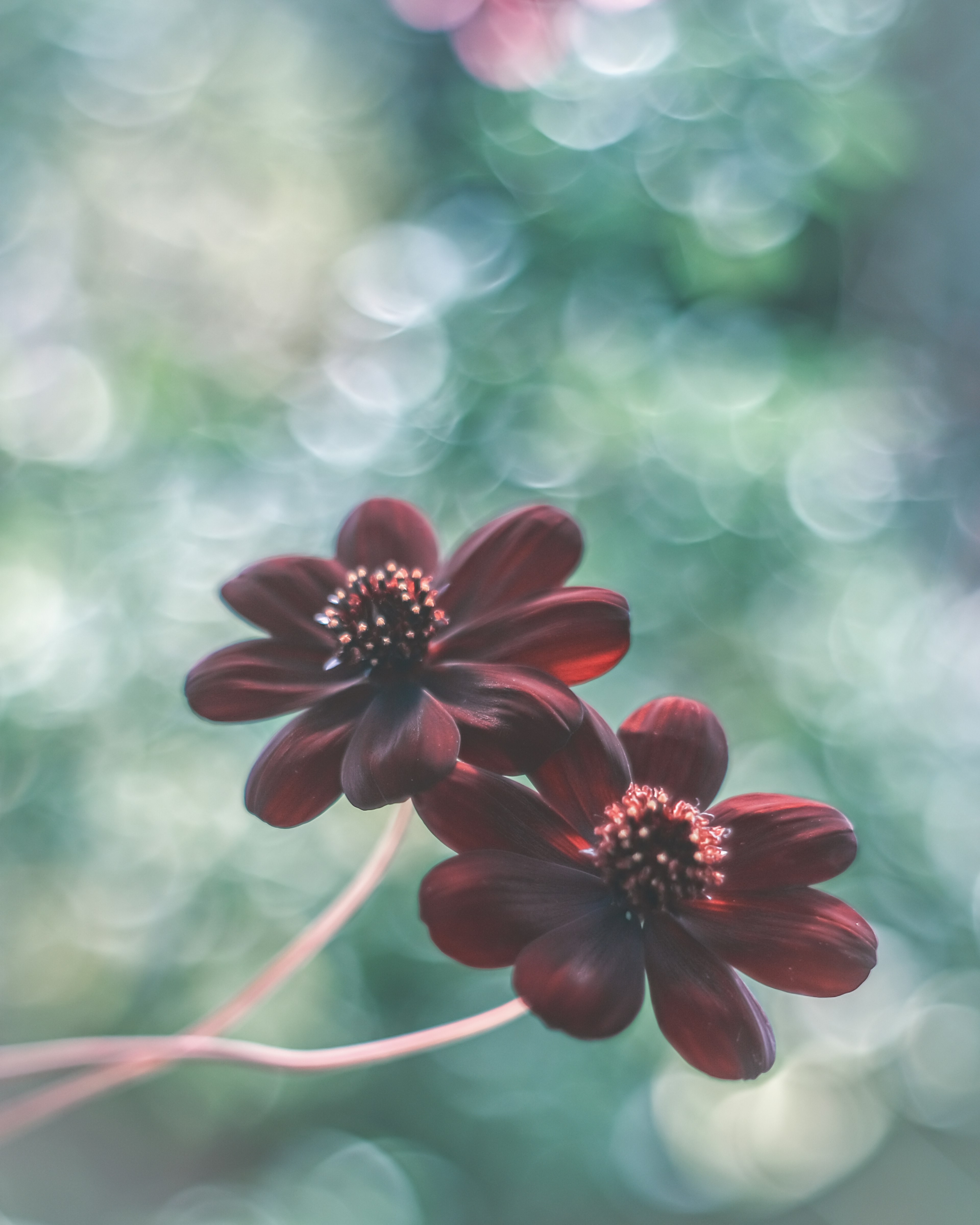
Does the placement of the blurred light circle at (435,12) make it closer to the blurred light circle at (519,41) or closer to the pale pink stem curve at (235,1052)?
the blurred light circle at (519,41)

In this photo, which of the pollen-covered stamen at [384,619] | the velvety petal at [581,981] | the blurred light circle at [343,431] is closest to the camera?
the velvety petal at [581,981]

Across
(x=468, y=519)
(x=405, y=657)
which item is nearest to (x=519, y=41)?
(x=468, y=519)

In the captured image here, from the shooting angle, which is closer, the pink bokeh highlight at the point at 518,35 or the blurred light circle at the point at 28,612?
the blurred light circle at the point at 28,612

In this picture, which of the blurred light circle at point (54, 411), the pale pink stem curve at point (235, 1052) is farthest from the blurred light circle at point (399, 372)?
the pale pink stem curve at point (235, 1052)

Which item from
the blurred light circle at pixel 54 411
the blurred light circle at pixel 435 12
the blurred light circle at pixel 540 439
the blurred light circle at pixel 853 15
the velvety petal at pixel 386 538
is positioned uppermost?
the blurred light circle at pixel 853 15

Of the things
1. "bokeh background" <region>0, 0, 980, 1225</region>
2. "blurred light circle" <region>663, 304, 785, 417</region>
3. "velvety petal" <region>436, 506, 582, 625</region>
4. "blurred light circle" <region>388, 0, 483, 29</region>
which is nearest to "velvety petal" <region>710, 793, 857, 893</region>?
"velvety petal" <region>436, 506, 582, 625</region>

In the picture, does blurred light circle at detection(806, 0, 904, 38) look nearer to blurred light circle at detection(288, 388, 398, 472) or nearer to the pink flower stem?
blurred light circle at detection(288, 388, 398, 472)

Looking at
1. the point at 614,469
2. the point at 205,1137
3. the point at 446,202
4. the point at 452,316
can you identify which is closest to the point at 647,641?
the point at 614,469
